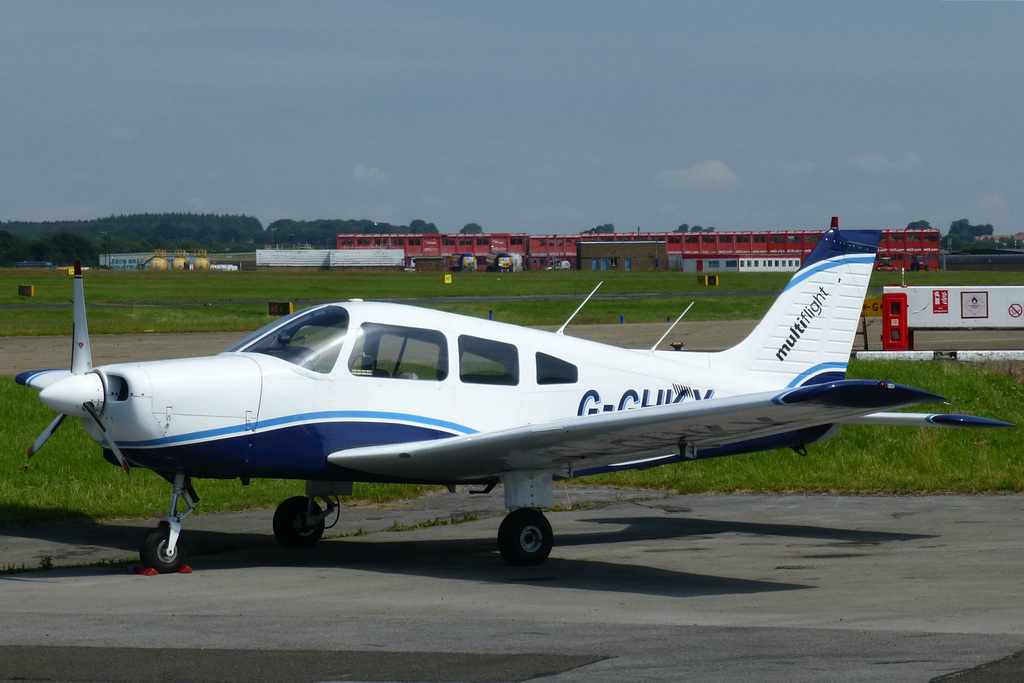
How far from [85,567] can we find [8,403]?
8.54 metres

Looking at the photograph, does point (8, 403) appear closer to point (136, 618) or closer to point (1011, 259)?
point (136, 618)

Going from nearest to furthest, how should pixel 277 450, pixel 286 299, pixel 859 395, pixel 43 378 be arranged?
pixel 859 395, pixel 277 450, pixel 43 378, pixel 286 299

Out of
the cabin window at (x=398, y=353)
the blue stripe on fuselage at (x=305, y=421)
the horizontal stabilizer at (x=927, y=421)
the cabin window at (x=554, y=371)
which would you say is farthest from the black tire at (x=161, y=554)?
the horizontal stabilizer at (x=927, y=421)

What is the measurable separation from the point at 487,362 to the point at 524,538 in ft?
5.17

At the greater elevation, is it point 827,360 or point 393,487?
point 827,360

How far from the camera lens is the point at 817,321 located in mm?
11516

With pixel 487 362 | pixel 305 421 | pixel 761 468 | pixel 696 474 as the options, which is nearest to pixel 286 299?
pixel 696 474

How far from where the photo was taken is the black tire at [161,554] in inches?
358

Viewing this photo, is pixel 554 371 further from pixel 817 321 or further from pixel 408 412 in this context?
pixel 817 321

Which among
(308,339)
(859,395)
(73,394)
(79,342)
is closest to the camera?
(859,395)

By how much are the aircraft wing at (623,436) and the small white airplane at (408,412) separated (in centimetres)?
2

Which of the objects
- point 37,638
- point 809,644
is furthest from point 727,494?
point 37,638

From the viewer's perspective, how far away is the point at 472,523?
40.9ft

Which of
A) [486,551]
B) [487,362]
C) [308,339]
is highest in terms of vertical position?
[308,339]
